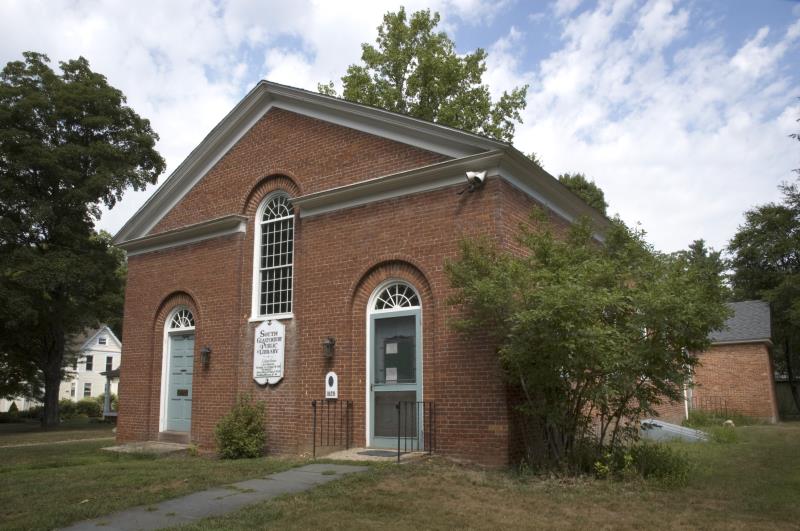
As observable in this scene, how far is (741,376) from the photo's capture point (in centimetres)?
2506

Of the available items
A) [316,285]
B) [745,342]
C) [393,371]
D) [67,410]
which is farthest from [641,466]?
[67,410]

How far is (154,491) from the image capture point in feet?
27.3

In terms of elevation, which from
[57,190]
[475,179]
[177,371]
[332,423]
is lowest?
[332,423]

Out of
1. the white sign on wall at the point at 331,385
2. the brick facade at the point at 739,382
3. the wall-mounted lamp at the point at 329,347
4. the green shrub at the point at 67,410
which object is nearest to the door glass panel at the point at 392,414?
the white sign on wall at the point at 331,385

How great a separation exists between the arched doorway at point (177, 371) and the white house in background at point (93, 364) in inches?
1681

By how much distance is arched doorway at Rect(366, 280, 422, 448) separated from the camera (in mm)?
11133

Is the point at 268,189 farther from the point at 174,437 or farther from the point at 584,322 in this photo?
→ the point at 584,322

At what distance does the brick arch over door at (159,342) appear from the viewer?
49.4 ft

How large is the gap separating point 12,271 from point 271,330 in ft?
55.2

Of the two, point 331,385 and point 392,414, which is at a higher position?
point 331,385

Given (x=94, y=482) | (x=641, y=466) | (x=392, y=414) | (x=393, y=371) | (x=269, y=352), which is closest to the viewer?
(x=641, y=466)

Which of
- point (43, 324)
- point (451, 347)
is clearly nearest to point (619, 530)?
point (451, 347)

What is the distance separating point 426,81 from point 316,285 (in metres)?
17.5

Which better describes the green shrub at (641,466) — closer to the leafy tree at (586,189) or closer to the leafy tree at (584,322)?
the leafy tree at (584,322)
